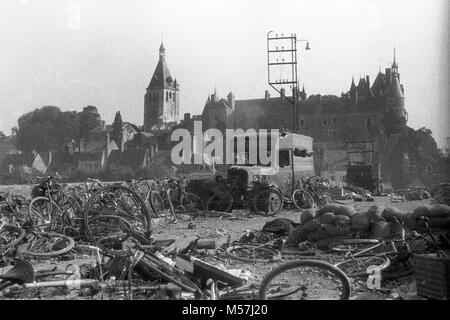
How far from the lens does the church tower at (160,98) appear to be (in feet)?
316

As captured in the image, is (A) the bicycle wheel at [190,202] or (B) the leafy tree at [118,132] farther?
(B) the leafy tree at [118,132]

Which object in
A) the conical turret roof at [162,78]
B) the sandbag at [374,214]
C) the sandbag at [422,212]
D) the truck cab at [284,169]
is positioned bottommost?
the sandbag at [374,214]

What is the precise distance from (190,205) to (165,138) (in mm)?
56416

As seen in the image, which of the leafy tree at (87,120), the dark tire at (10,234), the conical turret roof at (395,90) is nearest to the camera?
the dark tire at (10,234)

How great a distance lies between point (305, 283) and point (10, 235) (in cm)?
491

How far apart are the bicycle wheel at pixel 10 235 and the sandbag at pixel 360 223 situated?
5534mm

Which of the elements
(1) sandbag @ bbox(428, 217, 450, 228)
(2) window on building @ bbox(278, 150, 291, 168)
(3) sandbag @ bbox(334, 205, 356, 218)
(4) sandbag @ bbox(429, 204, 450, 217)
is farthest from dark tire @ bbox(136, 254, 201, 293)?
(2) window on building @ bbox(278, 150, 291, 168)

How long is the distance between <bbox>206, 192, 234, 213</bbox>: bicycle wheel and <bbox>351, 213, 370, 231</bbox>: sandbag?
19.6ft

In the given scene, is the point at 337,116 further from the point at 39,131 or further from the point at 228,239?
the point at 228,239

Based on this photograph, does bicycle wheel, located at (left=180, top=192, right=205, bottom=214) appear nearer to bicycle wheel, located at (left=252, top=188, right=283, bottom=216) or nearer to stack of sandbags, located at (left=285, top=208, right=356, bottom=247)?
bicycle wheel, located at (left=252, top=188, right=283, bottom=216)

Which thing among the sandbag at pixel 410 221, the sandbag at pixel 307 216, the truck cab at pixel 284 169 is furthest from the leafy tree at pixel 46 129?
the sandbag at pixel 410 221

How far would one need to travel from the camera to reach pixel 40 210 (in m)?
9.28

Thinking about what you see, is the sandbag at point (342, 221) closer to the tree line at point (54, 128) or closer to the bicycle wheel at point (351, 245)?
the bicycle wheel at point (351, 245)

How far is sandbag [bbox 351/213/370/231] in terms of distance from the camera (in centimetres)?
745
